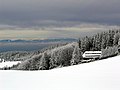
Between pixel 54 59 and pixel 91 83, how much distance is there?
307 ft

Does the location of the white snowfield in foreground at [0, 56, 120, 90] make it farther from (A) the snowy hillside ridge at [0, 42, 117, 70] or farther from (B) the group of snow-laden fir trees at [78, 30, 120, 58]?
(B) the group of snow-laden fir trees at [78, 30, 120, 58]

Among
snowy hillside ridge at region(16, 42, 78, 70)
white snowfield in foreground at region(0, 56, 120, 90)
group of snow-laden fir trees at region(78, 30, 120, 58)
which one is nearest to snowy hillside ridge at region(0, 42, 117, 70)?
snowy hillside ridge at region(16, 42, 78, 70)

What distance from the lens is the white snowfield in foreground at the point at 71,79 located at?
17.3m

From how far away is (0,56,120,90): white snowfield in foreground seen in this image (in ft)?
56.6

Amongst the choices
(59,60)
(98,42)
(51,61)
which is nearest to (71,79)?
(51,61)

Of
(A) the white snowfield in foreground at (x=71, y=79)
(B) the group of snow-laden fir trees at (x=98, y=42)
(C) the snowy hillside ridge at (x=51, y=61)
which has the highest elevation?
(A) the white snowfield in foreground at (x=71, y=79)

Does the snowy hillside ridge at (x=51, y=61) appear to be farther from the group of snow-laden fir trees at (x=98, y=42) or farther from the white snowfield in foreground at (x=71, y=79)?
the white snowfield in foreground at (x=71, y=79)

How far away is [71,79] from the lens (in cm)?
1944

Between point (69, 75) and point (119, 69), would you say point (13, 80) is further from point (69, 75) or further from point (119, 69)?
point (119, 69)

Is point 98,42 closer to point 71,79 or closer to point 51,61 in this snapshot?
point 51,61

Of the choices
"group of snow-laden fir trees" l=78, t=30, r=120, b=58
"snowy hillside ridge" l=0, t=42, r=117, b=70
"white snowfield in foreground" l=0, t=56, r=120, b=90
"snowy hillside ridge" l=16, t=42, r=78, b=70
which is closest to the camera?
"white snowfield in foreground" l=0, t=56, r=120, b=90

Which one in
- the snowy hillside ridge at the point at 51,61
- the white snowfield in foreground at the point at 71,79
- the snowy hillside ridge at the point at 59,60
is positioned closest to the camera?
the white snowfield in foreground at the point at 71,79

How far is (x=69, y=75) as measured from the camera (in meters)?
20.9

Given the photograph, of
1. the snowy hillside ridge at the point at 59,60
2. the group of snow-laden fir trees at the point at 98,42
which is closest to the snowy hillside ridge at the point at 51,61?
the snowy hillside ridge at the point at 59,60
